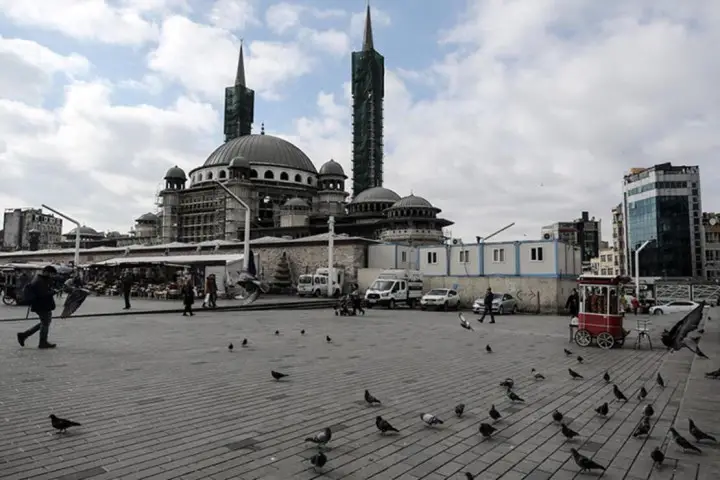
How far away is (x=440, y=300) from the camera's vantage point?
2895cm

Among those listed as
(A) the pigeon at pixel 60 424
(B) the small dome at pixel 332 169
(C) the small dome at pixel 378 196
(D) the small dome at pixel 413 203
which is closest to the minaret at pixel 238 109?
(B) the small dome at pixel 332 169

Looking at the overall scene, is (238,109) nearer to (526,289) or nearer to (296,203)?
(296,203)

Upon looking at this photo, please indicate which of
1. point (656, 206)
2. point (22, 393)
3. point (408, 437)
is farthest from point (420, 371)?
point (656, 206)

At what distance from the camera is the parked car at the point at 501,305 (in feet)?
90.1

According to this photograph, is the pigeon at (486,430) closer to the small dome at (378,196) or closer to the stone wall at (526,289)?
the stone wall at (526,289)

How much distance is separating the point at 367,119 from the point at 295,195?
15.9m

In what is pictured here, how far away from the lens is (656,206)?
79.9m

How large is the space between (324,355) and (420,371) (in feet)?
7.76

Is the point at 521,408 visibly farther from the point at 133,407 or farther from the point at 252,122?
the point at 252,122

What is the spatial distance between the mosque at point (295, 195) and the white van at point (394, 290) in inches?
994

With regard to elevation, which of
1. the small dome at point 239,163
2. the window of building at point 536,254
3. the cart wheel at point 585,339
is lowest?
the cart wheel at point 585,339

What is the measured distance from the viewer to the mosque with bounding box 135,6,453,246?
60781mm

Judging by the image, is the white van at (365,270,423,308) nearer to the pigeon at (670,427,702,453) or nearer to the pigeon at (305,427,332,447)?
the pigeon at (305,427,332,447)

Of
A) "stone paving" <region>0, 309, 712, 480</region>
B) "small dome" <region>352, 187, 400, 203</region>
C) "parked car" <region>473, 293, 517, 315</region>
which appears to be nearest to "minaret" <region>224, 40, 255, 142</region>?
"small dome" <region>352, 187, 400, 203</region>
